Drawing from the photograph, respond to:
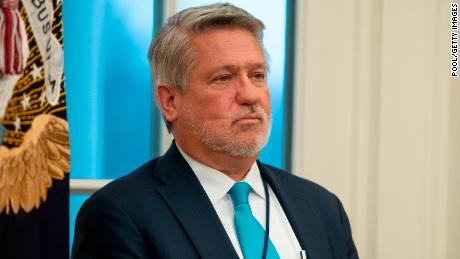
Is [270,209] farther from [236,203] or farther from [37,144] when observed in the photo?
[37,144]

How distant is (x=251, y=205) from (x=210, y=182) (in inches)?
5.0

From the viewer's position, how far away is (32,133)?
152cm

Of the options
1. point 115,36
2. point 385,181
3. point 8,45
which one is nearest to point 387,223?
point 385,181

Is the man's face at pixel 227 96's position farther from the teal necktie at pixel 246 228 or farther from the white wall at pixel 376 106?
the white wall at pixel 376 106

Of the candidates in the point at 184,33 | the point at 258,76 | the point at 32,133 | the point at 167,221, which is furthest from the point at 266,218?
the point at 32,133

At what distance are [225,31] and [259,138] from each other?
0.31m

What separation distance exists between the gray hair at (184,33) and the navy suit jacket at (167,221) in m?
0.20

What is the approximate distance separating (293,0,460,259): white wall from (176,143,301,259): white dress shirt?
1.82ft

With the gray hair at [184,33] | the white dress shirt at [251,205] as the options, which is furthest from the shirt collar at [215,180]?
the gray hair at [184,33]

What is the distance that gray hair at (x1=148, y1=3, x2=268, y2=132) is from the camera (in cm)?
209

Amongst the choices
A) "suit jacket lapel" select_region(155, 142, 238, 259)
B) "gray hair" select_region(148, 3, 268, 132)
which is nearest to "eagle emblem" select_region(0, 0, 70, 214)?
"suit jacket lapel" select_region(155, 142, 238, 259)

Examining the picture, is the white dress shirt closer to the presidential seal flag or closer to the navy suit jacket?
the navy suit jacket

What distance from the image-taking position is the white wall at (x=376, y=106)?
2.63 m

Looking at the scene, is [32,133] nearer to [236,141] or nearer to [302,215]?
[236,141]
